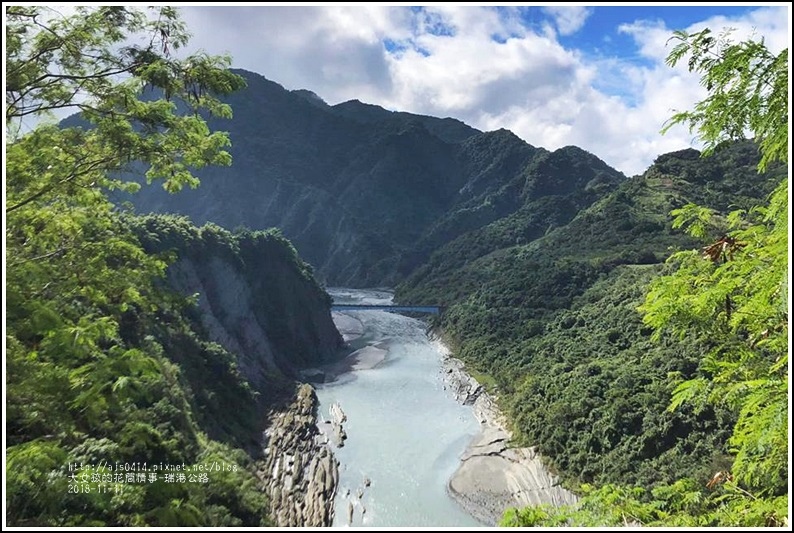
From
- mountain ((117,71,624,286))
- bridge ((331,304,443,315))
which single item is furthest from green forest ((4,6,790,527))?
mountain ((117,71,624,286))

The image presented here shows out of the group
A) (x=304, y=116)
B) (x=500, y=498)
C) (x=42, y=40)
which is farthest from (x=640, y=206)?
(x=304, y=116)

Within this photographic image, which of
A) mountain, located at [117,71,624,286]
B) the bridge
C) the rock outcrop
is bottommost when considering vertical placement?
the rock outcrop

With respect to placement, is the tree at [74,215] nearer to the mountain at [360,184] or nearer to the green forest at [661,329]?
the green forest at [661,329]

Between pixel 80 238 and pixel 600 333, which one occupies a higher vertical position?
pixel 80 238

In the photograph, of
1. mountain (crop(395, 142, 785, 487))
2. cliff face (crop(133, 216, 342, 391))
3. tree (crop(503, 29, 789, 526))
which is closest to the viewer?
tree (crop(503, 29, 789, 526))

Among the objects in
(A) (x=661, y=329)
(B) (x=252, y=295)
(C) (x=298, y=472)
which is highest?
(A) (x=661, y=329)

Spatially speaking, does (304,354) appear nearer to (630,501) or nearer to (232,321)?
(232,321)

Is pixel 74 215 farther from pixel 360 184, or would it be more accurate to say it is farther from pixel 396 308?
pixel 360 184

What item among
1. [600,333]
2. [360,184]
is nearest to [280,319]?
[600,333]

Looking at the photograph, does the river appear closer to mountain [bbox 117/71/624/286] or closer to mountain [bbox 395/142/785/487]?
mountain [bbox 395/142/785/487]
